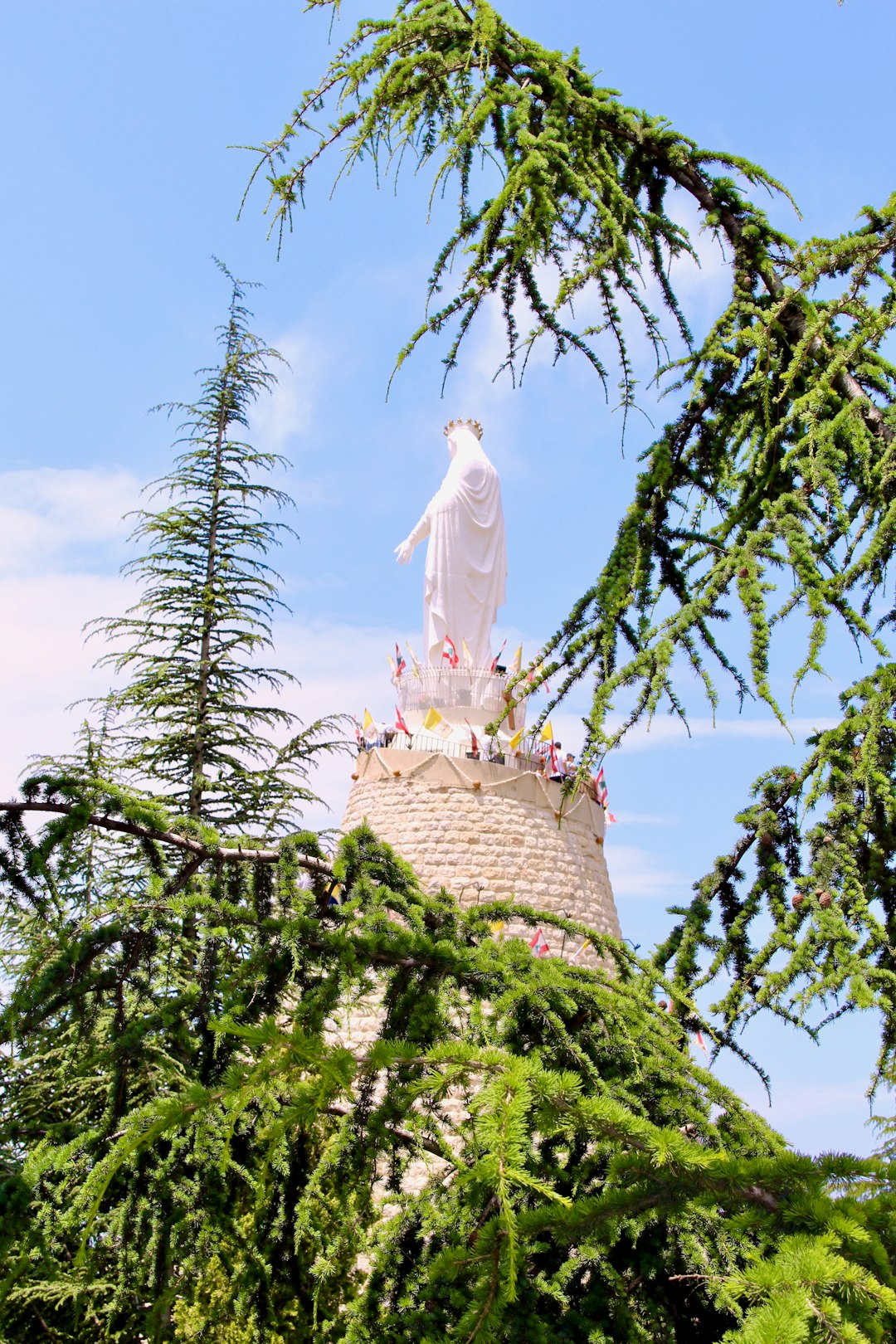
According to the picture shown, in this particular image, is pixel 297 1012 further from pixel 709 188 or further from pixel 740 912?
pixel 709 188

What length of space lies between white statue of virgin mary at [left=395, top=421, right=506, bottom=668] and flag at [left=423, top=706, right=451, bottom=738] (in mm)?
1295

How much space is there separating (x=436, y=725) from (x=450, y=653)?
53.7 inches

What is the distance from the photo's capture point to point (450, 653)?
15148 millimetres

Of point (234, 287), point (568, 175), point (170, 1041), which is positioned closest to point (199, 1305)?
point (170, 1041)

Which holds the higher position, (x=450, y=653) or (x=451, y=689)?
(x=450, y=653)

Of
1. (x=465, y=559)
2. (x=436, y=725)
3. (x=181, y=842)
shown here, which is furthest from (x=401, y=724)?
(x=181, y=842)

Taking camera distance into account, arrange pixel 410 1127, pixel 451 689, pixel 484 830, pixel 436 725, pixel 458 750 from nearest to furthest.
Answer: pixel 410 1127 → pixel 484 830 → pixel 458 750 → pixel 436 725 → pixel 451 689

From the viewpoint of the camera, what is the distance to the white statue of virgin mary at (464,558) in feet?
51.5

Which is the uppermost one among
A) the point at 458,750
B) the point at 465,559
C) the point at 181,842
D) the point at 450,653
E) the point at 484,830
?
the point at 465,559

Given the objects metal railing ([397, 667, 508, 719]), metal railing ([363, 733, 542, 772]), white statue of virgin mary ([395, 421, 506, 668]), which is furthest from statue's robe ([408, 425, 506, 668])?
metal railing ([363, 733, 542, 772])

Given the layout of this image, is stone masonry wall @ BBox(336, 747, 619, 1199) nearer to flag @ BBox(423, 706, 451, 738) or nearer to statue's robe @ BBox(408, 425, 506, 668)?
flag @ BBox(423, 706, 451, 738)

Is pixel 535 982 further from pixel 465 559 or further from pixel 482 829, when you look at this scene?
pixel 465 559

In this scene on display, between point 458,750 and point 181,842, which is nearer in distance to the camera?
point 181,842

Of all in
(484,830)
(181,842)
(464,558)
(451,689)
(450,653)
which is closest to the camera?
(181,842)
